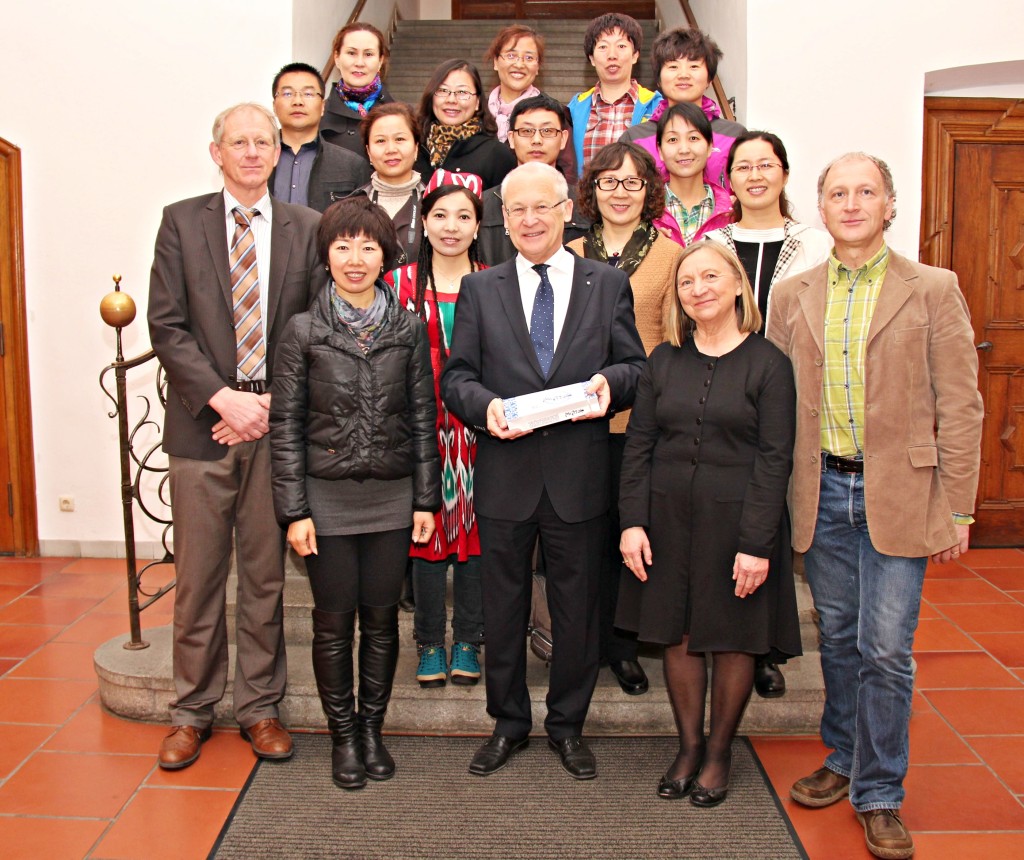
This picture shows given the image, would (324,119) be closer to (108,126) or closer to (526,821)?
(108,126)

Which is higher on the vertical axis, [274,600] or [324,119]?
[324,119]

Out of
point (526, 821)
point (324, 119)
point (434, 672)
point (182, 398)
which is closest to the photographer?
point (526, 821)

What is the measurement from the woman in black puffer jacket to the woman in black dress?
0.64 meters

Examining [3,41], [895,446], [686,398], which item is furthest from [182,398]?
[3,41]

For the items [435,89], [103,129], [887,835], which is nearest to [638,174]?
[435,89]

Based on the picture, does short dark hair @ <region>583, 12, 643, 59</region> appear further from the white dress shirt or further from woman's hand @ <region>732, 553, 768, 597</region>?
woman's hand @ <region>732, 553, 768, 597</region>

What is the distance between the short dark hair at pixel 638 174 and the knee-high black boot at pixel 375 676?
1.43m

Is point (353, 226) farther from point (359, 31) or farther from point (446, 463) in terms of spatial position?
point (359, 31)

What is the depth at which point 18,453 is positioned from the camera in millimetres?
5402

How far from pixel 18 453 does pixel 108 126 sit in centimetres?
184

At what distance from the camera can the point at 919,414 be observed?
2.55 m

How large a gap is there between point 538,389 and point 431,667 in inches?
44.0

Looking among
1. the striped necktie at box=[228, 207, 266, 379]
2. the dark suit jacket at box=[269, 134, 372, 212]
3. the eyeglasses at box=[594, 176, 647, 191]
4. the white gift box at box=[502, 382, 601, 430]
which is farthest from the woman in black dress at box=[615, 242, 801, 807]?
the dark suit jacket at box=[269, 134, 372, 212]

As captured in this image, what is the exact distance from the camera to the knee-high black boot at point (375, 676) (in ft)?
9.57
